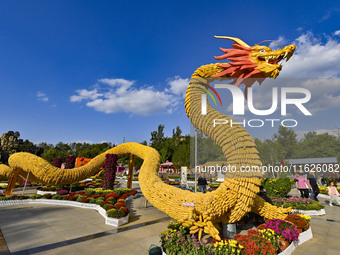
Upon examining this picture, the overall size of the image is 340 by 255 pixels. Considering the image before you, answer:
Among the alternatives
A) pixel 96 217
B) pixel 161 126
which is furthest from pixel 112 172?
pixel 161 126

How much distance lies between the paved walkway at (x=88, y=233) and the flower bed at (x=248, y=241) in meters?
0.42

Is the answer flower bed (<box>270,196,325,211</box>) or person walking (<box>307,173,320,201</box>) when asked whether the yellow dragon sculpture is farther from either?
person walking (<box>307,173,320,201</box>)

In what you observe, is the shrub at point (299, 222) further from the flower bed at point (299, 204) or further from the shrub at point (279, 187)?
the shrub at point (279, 187)

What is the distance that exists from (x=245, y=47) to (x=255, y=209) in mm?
4308

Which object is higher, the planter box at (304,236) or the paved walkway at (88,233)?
the planter box at (304,236)

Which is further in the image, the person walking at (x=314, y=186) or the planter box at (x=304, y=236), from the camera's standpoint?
the person walking at (x=314, y=186)

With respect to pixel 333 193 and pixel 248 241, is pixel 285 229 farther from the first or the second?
pixel 333 193

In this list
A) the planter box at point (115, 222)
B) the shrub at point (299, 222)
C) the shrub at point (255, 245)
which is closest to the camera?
the shrub at point (255, 245)

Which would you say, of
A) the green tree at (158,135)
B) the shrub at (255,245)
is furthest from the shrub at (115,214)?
the green tree at (158,135)

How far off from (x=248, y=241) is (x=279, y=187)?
7260mm

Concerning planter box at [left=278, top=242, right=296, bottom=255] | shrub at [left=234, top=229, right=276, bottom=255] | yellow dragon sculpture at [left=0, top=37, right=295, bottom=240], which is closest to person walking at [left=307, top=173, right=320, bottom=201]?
yellow dragon sculpture at [left=0, top=37, right=295, bottom=240]

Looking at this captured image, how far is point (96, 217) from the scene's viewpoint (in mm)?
7297

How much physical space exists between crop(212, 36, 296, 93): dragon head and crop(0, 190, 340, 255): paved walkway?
4.27 metres

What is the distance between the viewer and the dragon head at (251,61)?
4023mm
